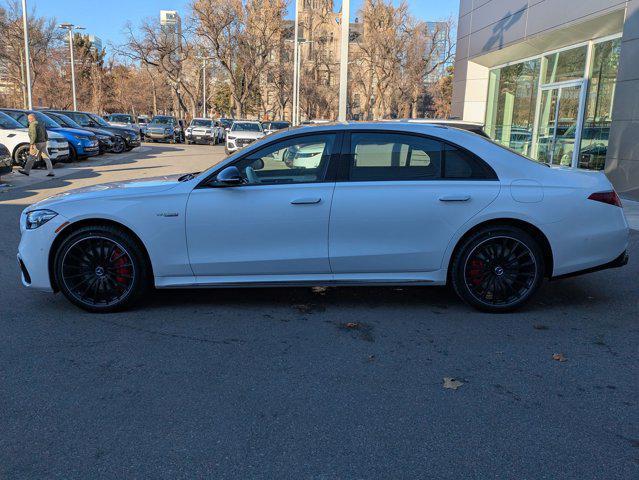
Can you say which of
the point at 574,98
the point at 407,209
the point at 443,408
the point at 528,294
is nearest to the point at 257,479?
the point at 443,408

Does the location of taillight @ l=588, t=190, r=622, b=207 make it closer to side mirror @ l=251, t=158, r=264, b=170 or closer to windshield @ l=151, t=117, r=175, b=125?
side mirror @ l=251, t=158, r=264, b=170

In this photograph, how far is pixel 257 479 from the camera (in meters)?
2.57

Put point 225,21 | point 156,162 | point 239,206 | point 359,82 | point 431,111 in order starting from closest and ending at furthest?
point 239,206 < point 156,162 < point 225,21 < point 359,82 < point 431,111

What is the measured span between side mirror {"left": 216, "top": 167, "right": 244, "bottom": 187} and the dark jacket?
12.1 m

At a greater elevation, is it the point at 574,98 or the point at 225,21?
the point at 225,21

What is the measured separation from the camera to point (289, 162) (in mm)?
4930

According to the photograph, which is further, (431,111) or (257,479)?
(431,111)

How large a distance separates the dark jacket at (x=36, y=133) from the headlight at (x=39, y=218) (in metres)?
11.2

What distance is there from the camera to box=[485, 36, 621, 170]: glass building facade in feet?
46.9

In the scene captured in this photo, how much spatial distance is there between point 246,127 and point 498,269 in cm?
2430

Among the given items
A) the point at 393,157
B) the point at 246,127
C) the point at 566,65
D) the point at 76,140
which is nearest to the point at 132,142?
the point at 246,127

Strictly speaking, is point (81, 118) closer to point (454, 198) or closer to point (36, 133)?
point (36, 133)

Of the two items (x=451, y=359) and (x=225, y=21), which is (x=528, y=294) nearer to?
(x=451, y=359)

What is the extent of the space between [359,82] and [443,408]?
54627mm
